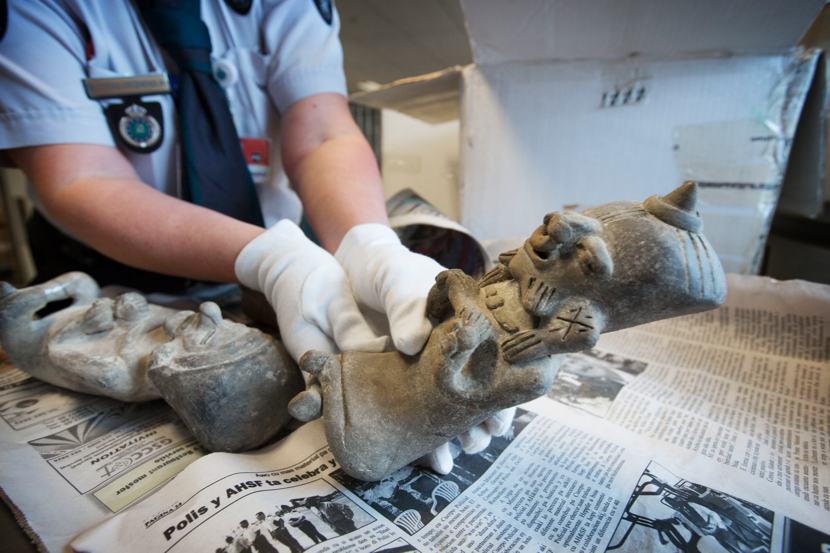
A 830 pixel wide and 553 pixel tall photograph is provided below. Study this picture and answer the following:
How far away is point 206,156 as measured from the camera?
2.75ft

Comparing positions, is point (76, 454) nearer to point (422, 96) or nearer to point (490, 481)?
point (490, 481)

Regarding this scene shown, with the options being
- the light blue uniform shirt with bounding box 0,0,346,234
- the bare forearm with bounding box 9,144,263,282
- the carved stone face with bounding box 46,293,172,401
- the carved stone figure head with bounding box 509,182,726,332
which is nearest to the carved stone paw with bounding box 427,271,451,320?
the carved stone figure head with bounding box 509,182,726,332

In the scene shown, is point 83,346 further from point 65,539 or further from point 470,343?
point 470,343

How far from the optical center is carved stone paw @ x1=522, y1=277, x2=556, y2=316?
0.40 metres

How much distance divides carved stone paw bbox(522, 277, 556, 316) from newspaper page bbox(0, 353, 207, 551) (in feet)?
1.68

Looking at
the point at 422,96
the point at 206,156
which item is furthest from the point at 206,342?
the point at 422,96

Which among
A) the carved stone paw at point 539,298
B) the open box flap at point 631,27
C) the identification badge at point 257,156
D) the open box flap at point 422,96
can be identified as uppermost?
the open box flap at point 631,27

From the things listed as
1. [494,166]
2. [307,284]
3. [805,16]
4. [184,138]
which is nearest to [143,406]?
[307,284]

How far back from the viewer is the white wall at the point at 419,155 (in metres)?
1.67

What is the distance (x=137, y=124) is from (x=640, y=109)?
1207 millimetres

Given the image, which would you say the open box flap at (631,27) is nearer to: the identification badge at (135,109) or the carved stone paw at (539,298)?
the identification badge at (135,109)

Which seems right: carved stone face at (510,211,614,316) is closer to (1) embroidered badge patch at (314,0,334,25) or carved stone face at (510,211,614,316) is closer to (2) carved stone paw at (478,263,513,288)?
(2) carved stone paw at (478,263,513,288)

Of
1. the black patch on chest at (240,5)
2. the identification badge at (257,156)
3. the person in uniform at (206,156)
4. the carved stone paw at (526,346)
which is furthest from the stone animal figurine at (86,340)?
the black patch on chest at (240,5)

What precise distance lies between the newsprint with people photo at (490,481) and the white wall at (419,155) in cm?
109
